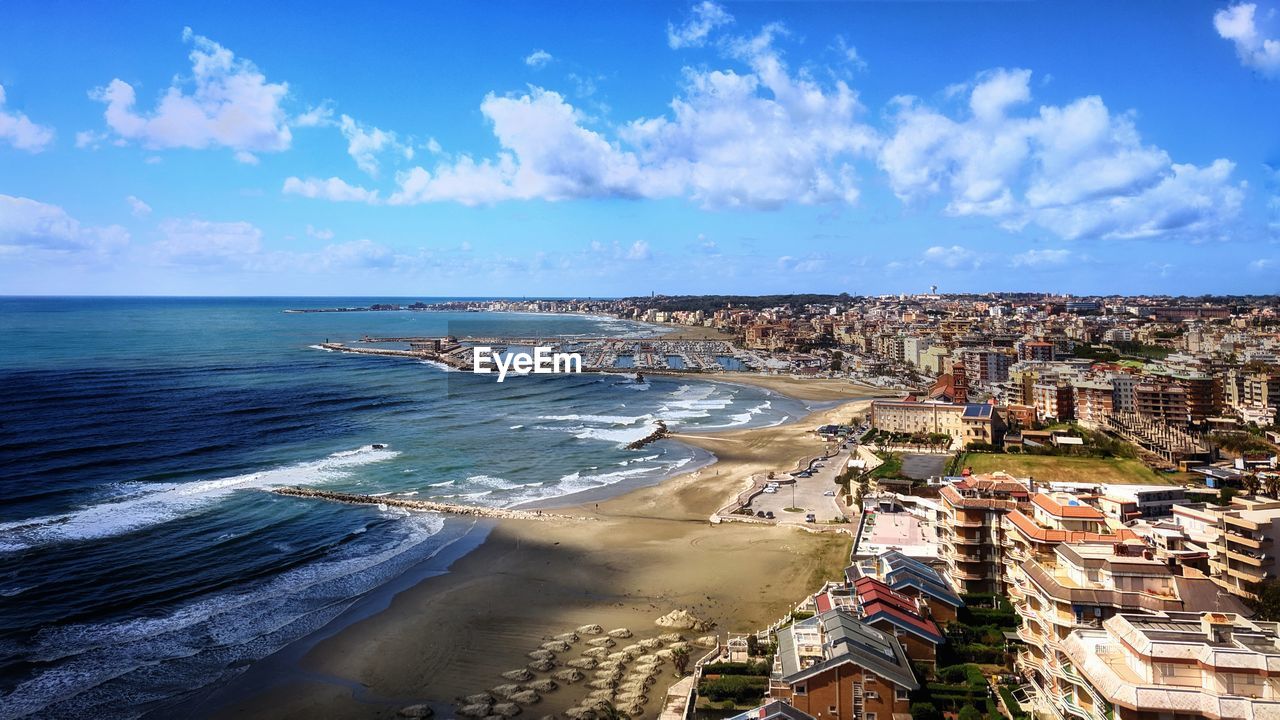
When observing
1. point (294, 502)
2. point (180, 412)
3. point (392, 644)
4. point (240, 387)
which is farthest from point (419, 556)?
point (240, 387)

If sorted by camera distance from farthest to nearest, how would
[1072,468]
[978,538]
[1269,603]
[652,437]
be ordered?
[652,437], [1072,468], [978,538], [1269,603]

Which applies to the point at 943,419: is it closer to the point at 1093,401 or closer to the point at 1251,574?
the point at 1093,401

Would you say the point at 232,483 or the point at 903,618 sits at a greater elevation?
the point at 903,618

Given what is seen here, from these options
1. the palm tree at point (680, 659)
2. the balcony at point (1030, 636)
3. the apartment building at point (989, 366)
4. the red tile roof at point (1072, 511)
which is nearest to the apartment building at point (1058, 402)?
the apartment building at point (989, 366)

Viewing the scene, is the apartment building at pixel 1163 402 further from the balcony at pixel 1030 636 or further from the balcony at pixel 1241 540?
the balcony at pixel 1030 636

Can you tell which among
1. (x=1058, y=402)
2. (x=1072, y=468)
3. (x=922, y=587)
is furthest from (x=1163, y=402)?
(x=922, y=587)

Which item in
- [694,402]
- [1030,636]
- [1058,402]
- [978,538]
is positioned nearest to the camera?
[1030,636]

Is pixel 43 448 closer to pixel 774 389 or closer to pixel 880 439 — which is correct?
pixel 880 439

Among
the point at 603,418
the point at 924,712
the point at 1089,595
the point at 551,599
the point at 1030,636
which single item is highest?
the point at 1089,595

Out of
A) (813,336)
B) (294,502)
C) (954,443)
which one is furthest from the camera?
(813,336)
